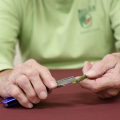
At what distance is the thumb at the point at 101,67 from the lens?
445 mm

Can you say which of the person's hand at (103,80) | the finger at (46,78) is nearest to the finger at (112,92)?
the person's hand at (103,80)

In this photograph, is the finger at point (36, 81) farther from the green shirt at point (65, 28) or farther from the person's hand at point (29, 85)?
the green shirt at point (65, 28)

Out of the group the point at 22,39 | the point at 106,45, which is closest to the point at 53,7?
the point at 22,39

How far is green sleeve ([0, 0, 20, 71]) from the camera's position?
71 centimetres

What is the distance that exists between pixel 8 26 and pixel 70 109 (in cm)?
50

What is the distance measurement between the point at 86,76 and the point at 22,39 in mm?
539

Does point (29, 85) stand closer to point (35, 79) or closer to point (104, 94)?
point (35, 79)

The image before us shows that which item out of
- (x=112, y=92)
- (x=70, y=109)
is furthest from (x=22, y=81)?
(x=112, y=92)

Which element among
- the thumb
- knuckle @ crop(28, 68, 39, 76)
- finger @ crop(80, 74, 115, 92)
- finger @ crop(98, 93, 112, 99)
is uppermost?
knuckle @ crop(28, 68, 39, 76)

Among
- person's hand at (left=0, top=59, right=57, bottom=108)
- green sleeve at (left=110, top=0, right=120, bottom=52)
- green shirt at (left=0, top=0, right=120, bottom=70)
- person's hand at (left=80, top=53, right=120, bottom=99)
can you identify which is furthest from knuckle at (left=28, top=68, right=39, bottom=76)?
green sleeve at (left=110, top=0, right=120, bottom=52)

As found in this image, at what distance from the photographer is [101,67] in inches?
18.4

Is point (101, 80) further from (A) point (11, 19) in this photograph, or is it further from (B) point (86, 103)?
(A) point (11, 19)

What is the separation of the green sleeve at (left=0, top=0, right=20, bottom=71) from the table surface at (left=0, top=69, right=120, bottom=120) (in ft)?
1.02

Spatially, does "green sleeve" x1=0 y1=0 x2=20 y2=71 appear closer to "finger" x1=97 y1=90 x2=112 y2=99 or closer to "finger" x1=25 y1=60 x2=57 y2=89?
"finger" x1=25 y1=60 x2=57 y2=89
